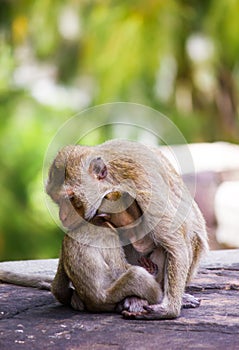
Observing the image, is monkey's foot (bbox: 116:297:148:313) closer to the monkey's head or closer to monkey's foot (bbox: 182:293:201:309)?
monkey's foot (bbox: 182:293:201:309)

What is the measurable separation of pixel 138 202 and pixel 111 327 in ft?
2.20

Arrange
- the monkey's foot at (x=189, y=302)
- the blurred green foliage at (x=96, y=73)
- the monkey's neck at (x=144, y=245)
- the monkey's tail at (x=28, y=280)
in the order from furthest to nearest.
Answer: the blurred green foliage at (x=96, y=73)
the monkey's tail at (x=28, y=280)
the monkey's foot at (x=189, y=302)
the monkey's neck at (x=144, y=245)

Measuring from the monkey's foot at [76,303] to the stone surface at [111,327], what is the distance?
4 cm

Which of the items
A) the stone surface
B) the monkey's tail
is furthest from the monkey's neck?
the monkey's tail

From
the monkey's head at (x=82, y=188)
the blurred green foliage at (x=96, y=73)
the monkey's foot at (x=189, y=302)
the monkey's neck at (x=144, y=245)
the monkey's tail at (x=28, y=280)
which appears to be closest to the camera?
the monkey's head at (x=82, y=188)

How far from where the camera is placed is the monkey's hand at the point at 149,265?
535cm

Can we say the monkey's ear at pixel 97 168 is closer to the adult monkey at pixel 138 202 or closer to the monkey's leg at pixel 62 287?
the adult monkey at pixel 138 202

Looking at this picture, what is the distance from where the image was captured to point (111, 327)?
5012 mm

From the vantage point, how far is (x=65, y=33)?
17547 mm

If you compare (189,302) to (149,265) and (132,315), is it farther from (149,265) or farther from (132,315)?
(132,315)

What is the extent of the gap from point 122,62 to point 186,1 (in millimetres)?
2384

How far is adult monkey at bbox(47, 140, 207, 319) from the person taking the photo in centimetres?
508

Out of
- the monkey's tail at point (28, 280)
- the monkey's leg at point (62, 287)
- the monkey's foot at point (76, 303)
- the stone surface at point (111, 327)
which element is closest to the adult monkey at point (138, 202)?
the stone surface at point (111, 327)

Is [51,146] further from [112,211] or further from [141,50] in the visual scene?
[141,50]
